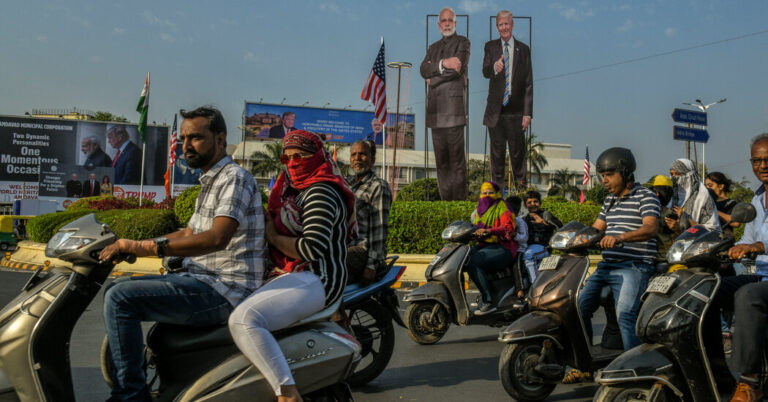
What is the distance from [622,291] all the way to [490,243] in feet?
8.17

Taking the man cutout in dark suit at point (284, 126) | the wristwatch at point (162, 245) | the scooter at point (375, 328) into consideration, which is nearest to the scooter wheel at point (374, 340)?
the scooter at point (375, 328)

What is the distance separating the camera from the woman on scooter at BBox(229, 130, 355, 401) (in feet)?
A: 8.77

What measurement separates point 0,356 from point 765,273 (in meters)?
4.05

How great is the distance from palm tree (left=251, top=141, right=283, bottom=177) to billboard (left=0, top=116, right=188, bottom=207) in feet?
49.3

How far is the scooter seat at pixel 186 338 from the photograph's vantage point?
272 cm

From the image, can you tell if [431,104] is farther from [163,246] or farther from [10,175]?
[10,175]

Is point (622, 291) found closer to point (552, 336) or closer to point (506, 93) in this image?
point (552, 336)

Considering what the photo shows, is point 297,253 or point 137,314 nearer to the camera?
point 137,314

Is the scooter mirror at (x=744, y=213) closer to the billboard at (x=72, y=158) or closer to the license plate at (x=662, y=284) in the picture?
the license plate at (x=662, y=284)

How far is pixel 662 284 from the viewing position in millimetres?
3520

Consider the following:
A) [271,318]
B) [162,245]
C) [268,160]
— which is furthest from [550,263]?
[268,160]

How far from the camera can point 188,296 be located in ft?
8.87

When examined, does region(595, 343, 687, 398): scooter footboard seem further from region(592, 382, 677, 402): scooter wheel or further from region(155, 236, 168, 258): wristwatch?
region(155, 236, 168, 258): wristwatch

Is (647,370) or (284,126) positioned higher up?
(284,126)
